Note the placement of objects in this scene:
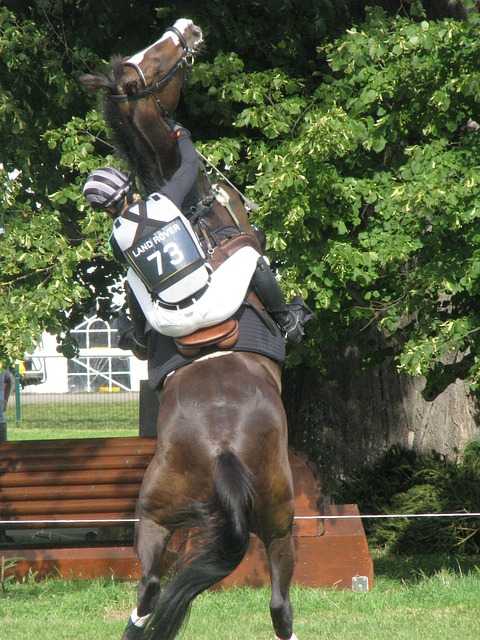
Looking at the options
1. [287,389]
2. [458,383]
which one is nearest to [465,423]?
[458,383]

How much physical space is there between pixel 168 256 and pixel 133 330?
741 millimetres

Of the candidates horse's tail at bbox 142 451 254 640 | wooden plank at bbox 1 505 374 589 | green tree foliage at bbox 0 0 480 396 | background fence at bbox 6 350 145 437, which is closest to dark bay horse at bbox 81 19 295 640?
horse's tail at bbox 142 451 254 640

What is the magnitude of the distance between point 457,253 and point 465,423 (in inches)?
161

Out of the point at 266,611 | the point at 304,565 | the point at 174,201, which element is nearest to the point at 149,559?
the point at 174,201

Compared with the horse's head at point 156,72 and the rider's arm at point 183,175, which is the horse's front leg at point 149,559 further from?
the horse's head at point 156,72

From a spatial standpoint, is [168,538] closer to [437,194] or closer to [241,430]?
[241,430]

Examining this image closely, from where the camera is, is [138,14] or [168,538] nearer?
[168,538]

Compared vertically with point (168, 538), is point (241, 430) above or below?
above

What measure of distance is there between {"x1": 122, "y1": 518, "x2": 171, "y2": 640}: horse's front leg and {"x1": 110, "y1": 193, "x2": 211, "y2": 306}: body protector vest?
1080 mm

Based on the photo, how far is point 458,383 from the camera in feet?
38.6

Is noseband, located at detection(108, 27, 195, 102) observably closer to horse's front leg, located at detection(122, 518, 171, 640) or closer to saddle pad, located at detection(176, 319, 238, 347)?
saddle pad, located at detection(176, 319, 238, 347)

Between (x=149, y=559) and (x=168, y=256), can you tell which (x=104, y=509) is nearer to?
(x=149, y=559)

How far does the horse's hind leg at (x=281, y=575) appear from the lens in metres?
5.66

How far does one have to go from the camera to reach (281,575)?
570cm
